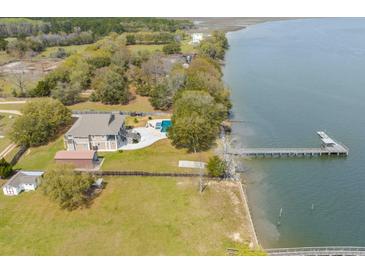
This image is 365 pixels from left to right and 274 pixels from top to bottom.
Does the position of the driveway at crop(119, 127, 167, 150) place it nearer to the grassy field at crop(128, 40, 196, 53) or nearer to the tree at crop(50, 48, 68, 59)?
the tree at crop(50, 48, 68, 59)

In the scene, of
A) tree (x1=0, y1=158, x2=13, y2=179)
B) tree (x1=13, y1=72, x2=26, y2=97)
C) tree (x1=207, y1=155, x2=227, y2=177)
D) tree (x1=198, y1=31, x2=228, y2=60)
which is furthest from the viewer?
tree (x1=198, y1=31, x2=228, y2=60)

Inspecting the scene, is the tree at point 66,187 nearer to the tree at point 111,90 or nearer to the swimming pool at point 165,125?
the swimming pool at point 165,125

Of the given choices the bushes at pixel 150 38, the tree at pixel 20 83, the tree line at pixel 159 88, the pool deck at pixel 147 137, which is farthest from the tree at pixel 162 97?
the bushes at pixel 150 38

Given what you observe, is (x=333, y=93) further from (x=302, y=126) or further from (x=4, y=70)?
(x=4, y=70)

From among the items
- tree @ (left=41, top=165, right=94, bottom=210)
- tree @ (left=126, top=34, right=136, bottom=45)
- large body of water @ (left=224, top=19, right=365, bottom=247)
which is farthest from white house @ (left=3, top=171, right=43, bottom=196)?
tree @ (left=126, top=34, right=136, bottom=45)

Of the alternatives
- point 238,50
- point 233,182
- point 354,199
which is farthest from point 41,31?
point 354,199
